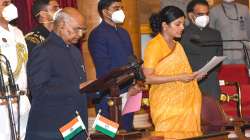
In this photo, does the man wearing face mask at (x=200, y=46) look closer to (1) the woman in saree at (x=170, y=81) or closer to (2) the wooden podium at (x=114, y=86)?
(1) the woman in saree at (x=170, y=81)

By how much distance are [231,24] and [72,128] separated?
14.9ft

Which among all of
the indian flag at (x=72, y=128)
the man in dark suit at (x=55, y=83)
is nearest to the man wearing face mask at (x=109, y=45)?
the man in dark suit at (x=55, y=83)

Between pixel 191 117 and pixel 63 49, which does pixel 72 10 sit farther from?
pixel 191 117

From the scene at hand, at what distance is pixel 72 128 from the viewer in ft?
12.5

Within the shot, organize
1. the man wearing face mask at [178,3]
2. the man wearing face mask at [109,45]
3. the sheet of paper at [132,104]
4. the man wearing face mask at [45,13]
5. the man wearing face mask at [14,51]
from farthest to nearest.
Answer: the man wearing face mask at [178,3]
the man wearing face mask at [109,45]
the man wearing face mask at [45,13]
the sheet of paper at [132,104]
the man wearing face mask at [14,51]

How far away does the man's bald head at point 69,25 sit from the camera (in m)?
4.10

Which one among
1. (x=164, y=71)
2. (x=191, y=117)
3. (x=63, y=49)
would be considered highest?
(x=63, y=49)

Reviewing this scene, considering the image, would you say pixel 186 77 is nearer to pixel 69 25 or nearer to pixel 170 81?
pixel 170 81

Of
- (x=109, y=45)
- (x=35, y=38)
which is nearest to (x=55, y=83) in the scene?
(x=35, y=38)

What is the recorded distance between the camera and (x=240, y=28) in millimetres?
8000

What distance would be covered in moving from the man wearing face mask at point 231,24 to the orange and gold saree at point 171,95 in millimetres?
2597

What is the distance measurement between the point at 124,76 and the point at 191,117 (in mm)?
1605

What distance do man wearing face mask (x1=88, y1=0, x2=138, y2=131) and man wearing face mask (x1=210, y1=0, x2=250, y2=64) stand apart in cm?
240

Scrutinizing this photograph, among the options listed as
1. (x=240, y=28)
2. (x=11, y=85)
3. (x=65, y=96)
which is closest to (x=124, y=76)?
(x=65, y=96)
